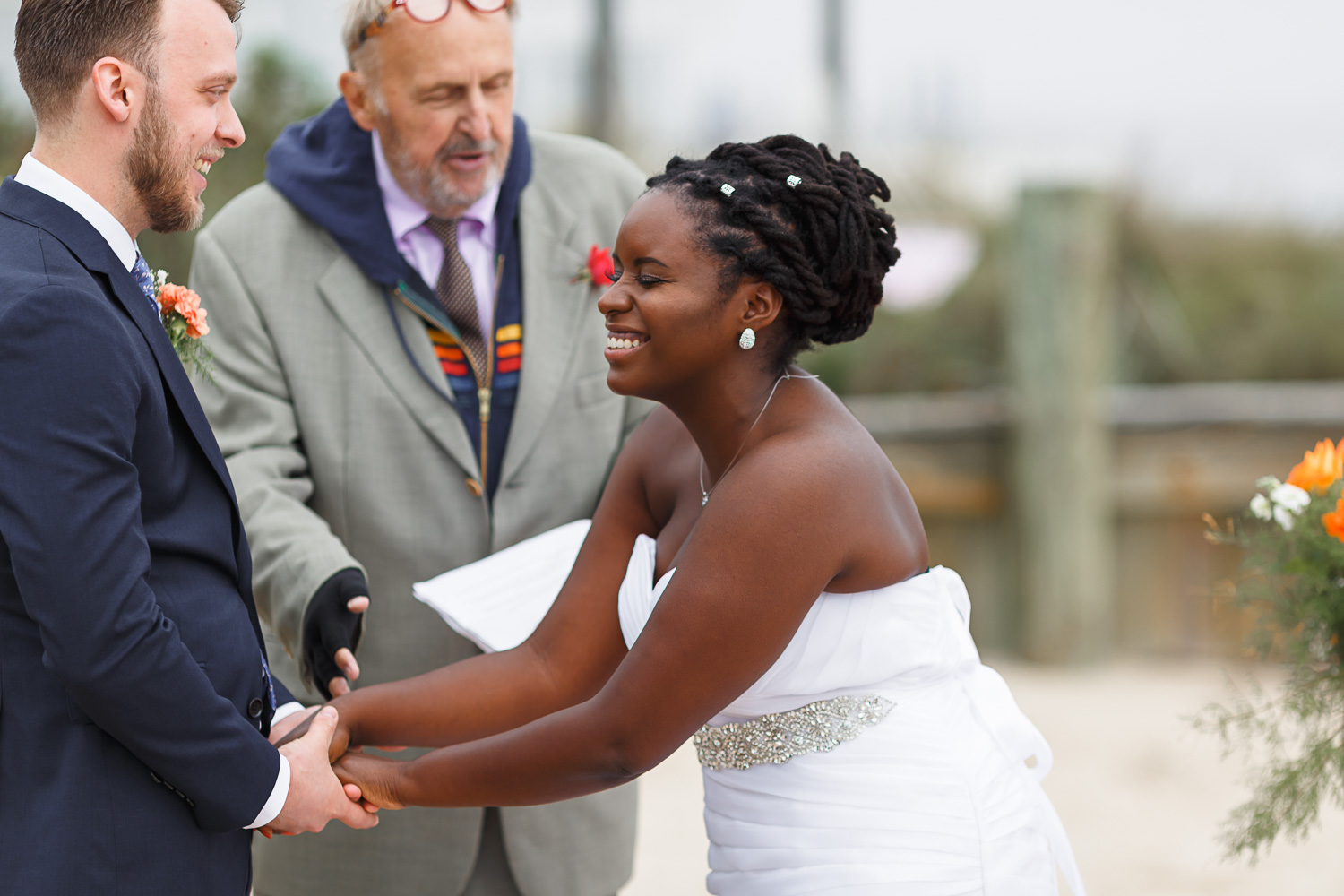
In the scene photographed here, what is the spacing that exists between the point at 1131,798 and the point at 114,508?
4.91 meters

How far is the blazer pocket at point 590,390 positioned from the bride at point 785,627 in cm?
69

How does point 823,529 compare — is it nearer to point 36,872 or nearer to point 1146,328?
point 36,872

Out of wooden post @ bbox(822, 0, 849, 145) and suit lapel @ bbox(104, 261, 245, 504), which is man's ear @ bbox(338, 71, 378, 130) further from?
wooden post @ bbox(822, 0, 849, 145)

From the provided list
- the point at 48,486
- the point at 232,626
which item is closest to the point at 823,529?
the point at 232,626

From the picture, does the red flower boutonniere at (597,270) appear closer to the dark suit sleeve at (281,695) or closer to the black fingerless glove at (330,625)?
the black fingerless glove at (330,625)

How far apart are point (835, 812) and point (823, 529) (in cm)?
42

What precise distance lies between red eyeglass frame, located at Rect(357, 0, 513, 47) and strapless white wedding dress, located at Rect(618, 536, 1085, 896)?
1.27 meters

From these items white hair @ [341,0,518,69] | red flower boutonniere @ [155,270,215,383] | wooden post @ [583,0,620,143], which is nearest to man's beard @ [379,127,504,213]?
white hair @ [341,0,518,69]

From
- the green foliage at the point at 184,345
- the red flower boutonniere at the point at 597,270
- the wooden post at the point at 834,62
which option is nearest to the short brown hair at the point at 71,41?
the green foliage at the point at 184,345

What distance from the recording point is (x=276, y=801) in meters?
1.85

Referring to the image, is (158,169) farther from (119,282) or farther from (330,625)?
(330,625)

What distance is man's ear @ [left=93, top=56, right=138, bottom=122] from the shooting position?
1.71 m

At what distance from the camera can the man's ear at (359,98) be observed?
271 centimetres

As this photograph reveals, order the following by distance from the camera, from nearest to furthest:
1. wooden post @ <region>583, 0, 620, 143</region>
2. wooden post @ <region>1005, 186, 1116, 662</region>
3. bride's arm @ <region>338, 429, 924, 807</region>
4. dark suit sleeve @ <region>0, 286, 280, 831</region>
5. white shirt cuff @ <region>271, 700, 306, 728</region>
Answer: dark suit sleeve @ <region>0, 286, 280, 831</region> → bride's arm @ <region>338, 429, 924, 807</region> → white shirt cuff @ <region>271, 700, 306, 728</region> → wooden post @ <region>1005, 186, 1116, 662</region> → wooden post @ <region>583, 0, 620, 143</region>
